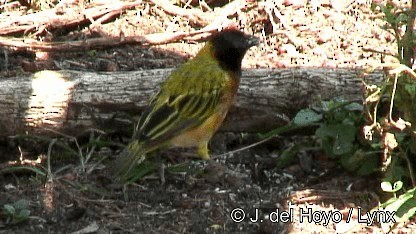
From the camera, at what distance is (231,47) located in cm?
649

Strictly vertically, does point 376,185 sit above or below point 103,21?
below

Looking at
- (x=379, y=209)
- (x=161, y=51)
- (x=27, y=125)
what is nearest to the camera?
(x=379, y=209)

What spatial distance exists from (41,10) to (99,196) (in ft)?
9.56

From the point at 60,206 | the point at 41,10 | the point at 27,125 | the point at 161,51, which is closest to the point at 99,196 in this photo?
the point at 60,206

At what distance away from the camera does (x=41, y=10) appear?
825 centimetres

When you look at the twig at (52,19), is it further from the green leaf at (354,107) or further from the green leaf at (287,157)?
the green leaf at (354,107)

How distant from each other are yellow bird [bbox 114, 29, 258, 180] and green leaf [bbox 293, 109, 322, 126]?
0.51 m

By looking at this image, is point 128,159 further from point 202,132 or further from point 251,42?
point 251,42

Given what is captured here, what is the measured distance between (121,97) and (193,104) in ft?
1.57

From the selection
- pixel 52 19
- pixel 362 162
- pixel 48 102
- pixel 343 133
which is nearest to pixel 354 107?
pixel 343 133

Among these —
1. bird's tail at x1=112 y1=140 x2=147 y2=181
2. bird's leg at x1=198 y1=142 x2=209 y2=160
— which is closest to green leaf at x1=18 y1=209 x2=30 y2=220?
bird's tail at x1=112 y1=140 x2=147 y2=181

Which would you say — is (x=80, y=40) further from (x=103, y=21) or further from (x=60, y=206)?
(x=60, y=206)

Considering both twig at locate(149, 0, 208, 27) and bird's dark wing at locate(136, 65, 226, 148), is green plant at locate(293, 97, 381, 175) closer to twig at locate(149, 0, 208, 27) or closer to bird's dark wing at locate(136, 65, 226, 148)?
bird's dark wing at locate(136, 65, 226, 148)

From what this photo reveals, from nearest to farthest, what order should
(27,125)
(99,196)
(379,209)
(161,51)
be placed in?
(379,209) < (99,196) < (27,125) < (161,51)
